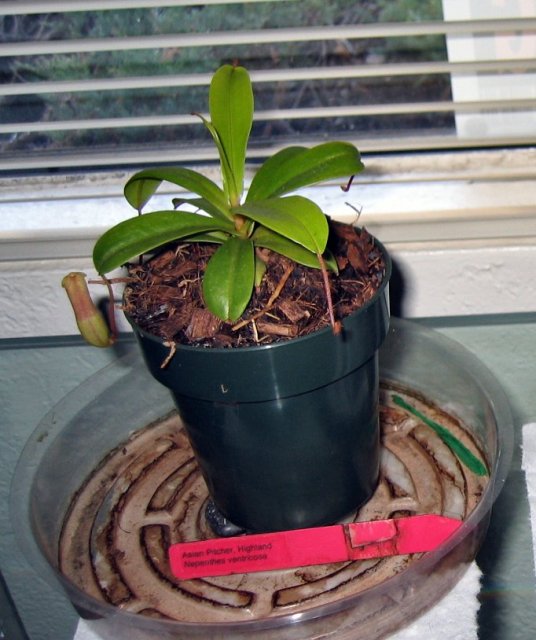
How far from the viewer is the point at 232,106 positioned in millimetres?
674

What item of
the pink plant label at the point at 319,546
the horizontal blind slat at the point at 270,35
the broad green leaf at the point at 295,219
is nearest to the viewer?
the broad green leaf at the point at 295,219

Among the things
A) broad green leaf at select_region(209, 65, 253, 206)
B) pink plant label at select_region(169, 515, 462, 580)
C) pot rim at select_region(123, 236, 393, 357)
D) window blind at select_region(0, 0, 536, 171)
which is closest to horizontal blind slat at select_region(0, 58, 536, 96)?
window blind at select_region(0, 0, 536, 171)

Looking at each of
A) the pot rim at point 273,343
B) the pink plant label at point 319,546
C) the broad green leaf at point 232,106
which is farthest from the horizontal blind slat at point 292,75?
the pink plant label at point 319,546

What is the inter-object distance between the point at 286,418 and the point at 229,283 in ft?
0.45

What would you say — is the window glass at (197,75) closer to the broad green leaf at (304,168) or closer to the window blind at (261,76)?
the window blind at (261,76)

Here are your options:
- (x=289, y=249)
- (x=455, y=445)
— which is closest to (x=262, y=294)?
(x=289, y=249)

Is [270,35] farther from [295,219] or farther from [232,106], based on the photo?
[295,219]

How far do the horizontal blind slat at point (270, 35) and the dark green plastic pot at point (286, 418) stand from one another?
34 centimetres

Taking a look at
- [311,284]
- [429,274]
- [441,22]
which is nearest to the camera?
[311,284]

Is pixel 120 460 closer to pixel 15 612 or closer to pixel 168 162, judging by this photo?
pixel 15 612

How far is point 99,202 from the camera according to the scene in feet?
3.51

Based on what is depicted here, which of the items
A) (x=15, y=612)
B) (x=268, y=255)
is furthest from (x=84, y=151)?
(x=15, y=612)

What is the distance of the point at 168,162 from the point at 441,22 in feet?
1.31

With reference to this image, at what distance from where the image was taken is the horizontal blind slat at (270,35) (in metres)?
0.89
